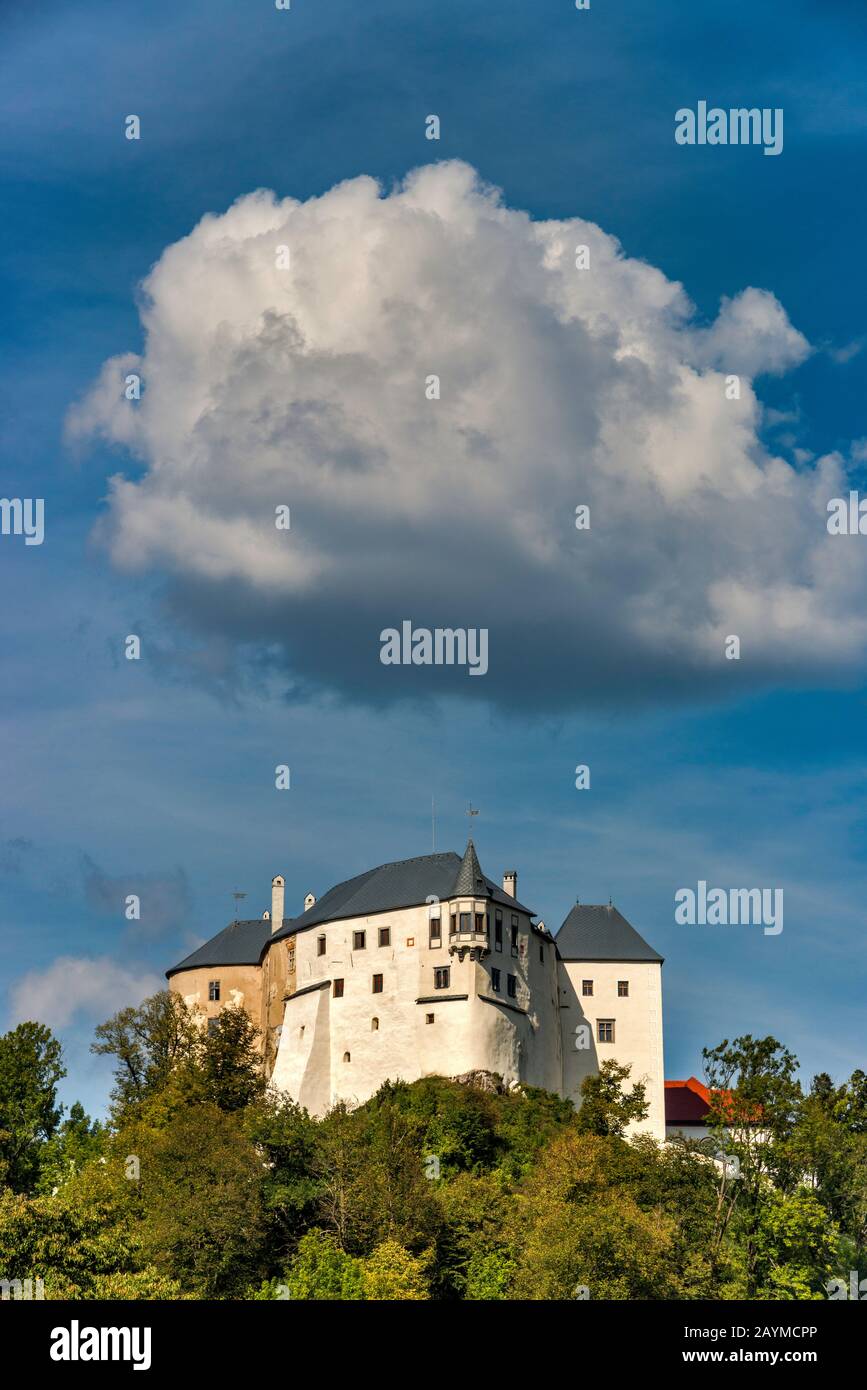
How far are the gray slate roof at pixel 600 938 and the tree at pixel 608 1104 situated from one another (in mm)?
10500

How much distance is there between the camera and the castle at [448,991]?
9488cm

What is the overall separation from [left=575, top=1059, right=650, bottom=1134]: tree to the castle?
4790mm

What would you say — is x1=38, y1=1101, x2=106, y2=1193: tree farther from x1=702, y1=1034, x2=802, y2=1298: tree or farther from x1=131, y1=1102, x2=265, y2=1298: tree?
x1=702, y1=1034, x2=802, y2=1298: tree

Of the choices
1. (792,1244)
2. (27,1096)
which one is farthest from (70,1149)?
(792,1244)

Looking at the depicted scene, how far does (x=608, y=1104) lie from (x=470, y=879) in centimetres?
1424

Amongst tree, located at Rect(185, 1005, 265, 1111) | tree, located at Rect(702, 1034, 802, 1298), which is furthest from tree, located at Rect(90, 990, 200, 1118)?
tree, located at Rect(702, 1034, 802, 1298)

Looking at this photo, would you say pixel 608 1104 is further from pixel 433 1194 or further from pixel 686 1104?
pixel 686 1104

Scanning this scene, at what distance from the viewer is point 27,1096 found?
94.0m

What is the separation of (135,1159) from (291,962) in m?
Result: 27.2

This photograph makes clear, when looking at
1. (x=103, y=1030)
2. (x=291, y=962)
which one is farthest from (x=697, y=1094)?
(x=103, y=1030)

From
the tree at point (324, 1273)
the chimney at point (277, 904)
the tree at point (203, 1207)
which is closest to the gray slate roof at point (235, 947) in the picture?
the chimney at point (277, 904)

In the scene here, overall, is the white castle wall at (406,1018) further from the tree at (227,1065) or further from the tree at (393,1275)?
the tree at (393,1275)

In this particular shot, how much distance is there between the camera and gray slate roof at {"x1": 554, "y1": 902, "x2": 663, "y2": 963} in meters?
106
